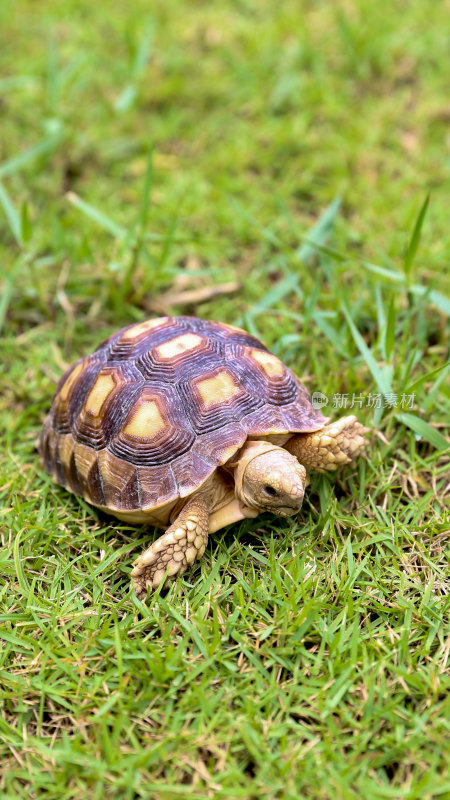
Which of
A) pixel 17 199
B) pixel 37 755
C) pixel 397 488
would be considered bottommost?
pixel 37 755

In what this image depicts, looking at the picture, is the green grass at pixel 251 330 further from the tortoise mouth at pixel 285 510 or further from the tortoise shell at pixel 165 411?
the tortoise shell at pixel 165 411

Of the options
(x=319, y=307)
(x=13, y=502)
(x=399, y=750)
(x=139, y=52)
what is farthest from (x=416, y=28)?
(x=399, y=750)

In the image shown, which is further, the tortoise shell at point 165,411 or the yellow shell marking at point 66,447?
the yellow shell marking at point 66,447

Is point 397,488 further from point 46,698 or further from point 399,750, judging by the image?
point 46,698

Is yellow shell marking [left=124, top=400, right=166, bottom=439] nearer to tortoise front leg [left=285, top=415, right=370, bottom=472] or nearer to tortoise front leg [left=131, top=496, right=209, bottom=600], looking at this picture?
tortoise front leg [left=131, top=496, right=209, bottom=600]

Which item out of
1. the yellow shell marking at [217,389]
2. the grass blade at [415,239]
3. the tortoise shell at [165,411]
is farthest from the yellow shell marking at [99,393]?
the grass blade at [415,239]

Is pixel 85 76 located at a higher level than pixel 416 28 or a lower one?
lower
